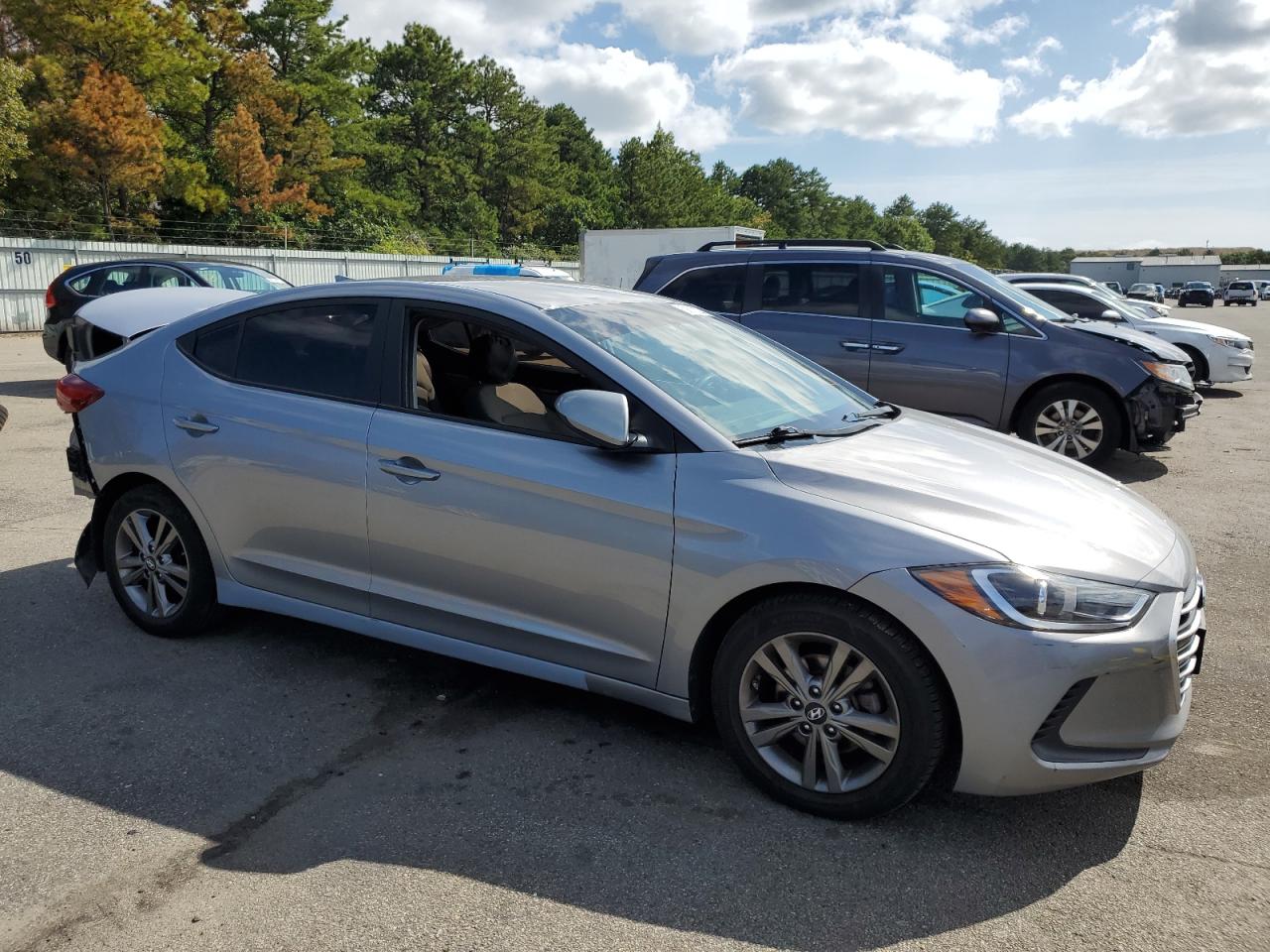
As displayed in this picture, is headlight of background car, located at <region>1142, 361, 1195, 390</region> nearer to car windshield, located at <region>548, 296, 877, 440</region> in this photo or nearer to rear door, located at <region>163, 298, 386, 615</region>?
car windshield, located at <region>548, 296, 877, 440</region>

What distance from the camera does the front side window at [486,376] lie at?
3.56 metres

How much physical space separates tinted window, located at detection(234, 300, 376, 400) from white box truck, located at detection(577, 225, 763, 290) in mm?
19848

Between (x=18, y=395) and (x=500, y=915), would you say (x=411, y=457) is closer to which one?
(x=500, y=915)

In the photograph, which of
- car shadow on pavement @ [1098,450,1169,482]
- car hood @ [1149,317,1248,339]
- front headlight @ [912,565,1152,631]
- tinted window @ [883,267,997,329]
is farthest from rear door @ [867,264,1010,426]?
car hood @ [1149,317,1248,339]

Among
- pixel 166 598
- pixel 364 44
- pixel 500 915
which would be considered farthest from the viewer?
pixel 364 44

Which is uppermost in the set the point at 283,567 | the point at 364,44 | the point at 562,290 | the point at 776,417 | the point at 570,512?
the point at 364,44

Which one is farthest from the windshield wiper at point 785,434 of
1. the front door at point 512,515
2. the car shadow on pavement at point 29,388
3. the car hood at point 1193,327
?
the car hood at point 1193,327

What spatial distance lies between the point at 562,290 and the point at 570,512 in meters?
1.14

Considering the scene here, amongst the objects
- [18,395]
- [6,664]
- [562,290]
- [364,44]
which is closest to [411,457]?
[562,290]

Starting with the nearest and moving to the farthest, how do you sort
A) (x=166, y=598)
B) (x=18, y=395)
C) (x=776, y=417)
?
(x=776, y=417)
(x=166, y=598)
(x=18, y=395)

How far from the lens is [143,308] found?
797 centimetres

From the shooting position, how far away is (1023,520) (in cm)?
298

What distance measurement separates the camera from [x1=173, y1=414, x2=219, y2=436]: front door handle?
4.14 metres

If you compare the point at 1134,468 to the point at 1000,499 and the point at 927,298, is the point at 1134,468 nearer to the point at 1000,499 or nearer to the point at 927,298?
the point at 927,298
